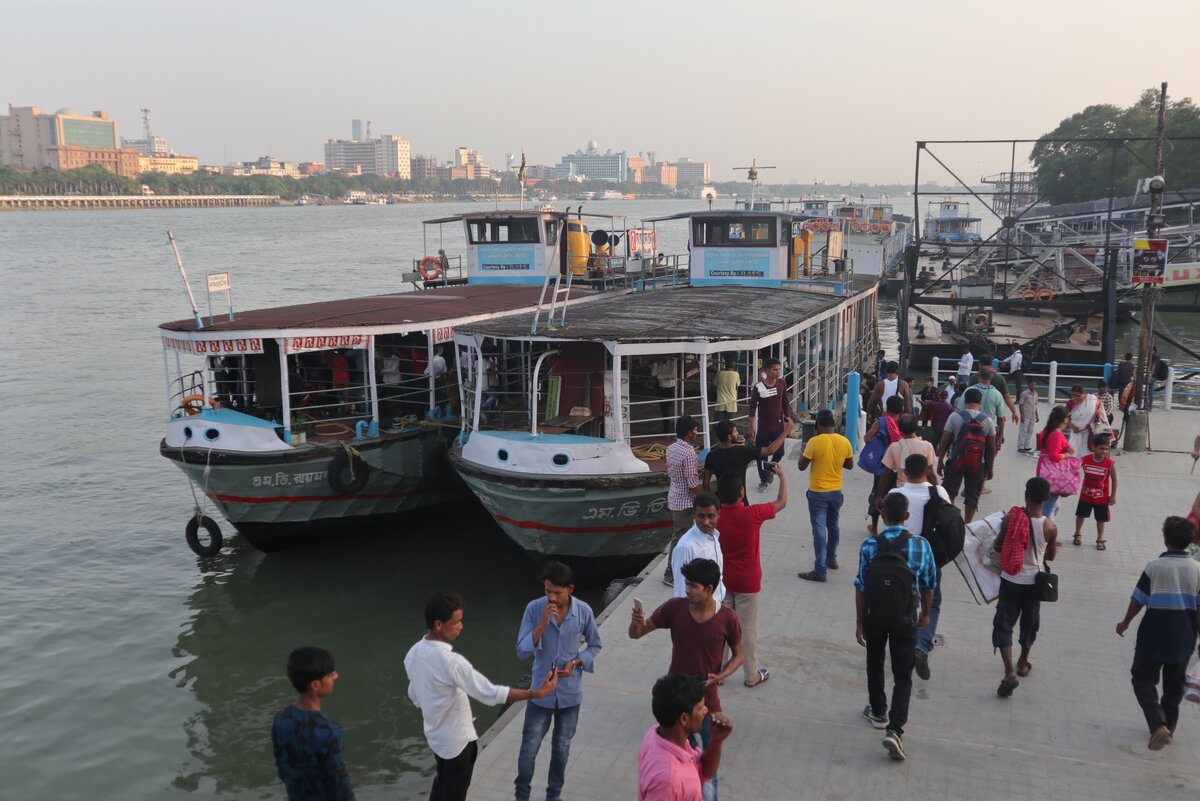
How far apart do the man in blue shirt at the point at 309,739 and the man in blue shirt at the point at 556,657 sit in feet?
3.90

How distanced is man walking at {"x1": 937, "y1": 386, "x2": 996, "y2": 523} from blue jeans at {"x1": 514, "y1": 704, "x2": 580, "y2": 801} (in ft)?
19.6

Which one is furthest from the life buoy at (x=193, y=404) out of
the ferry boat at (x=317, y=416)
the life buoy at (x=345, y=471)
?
the life buoy at (x=345, y=471)

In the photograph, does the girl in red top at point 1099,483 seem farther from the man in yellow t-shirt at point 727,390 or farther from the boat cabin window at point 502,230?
the boat cabin window at point 502,230

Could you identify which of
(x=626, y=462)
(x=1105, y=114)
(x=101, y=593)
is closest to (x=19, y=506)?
(x=101, y=593)

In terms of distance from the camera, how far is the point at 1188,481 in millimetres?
13172

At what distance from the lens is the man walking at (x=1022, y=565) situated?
698 cm

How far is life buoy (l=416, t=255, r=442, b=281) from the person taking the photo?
81.3ft

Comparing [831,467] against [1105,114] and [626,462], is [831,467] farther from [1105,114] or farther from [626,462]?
[1105,114]

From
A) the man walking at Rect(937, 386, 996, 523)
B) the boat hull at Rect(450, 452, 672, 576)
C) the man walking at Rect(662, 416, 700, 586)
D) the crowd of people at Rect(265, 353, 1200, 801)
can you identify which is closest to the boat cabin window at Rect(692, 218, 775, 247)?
the boat hull at Rect(450, 452, 672, 576)

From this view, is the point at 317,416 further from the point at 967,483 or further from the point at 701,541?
the point at 701,541

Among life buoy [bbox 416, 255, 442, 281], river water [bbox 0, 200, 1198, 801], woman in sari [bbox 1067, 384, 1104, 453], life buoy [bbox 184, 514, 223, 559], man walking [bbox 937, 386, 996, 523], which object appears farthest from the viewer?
life buoy [bbox 416, 255, 442, 281]

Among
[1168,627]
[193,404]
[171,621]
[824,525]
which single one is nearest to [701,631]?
[1168,627]

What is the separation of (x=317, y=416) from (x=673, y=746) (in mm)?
12453

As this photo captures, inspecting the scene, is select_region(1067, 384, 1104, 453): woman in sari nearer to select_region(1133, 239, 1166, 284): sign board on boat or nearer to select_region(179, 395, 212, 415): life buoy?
select_region(1133, 239, 1166, 284): sign board on boat
